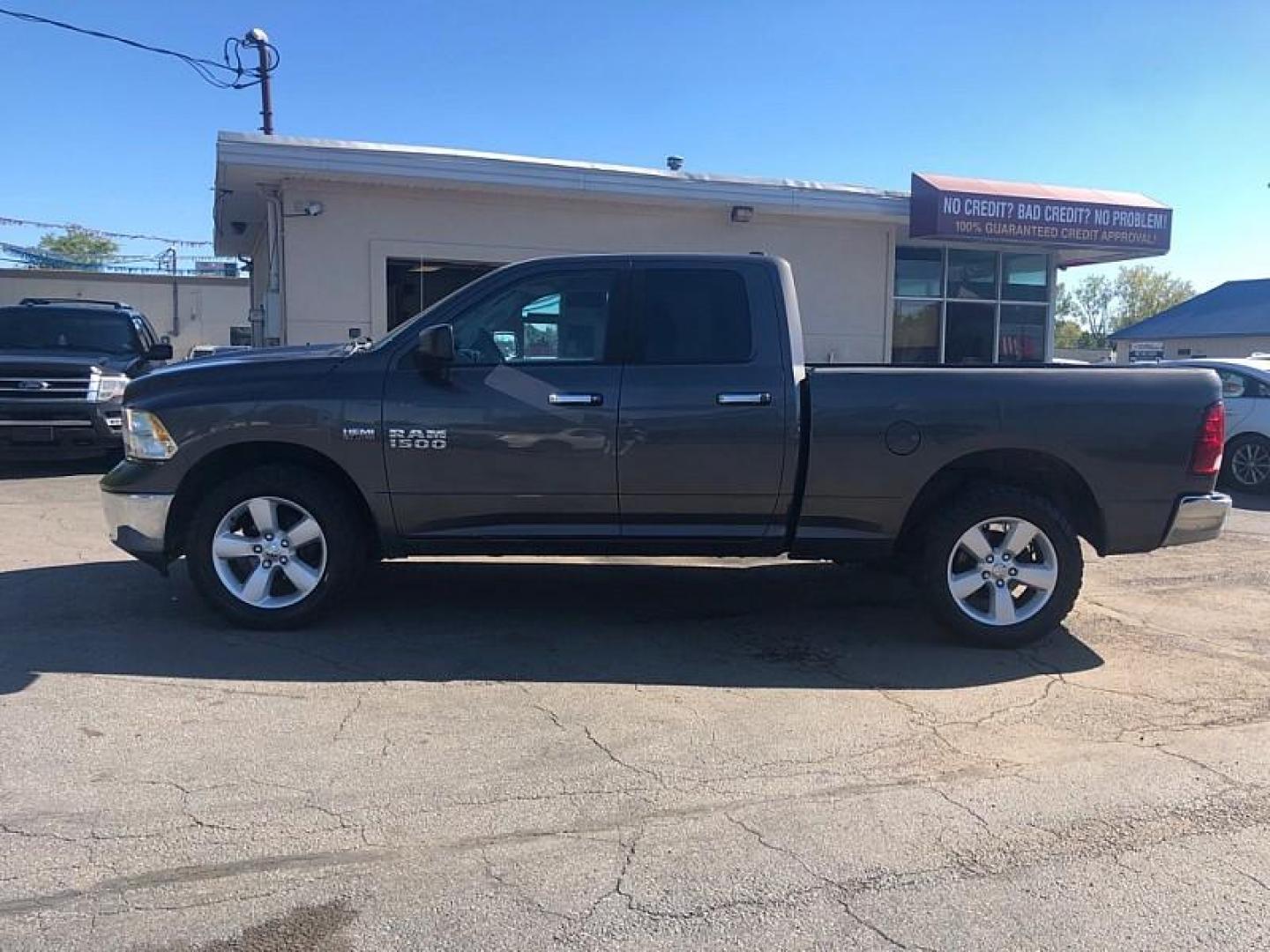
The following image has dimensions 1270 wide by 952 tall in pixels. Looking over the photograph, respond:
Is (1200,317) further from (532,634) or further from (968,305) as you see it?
(532,634)

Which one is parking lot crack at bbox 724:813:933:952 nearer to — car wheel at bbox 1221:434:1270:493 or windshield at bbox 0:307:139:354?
car wheel at bbox 1221:434:1270:493

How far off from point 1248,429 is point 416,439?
10.3m

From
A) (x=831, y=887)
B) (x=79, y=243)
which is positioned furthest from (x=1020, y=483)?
(x=79, y=243)

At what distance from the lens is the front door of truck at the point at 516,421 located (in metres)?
5.46

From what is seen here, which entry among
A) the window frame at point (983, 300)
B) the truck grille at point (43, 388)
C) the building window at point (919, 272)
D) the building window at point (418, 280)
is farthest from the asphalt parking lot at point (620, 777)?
the building window at point (919, 272)

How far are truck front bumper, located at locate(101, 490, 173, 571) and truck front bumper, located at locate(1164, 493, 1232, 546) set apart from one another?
5475 millimetres

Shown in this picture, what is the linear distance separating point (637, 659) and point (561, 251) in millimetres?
10758

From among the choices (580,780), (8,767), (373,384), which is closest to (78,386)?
(373,384)

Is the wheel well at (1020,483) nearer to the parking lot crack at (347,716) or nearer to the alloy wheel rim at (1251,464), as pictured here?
the parking lot crack at (347,716)

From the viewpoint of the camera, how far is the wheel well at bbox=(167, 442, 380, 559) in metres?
5.54

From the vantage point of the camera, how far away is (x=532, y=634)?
5.73 meters

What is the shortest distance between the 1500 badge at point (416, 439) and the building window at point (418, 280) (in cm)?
951

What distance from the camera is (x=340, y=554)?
5.54 metres

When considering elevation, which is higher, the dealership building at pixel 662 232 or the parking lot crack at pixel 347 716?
the dealership building at pixel 662 232
